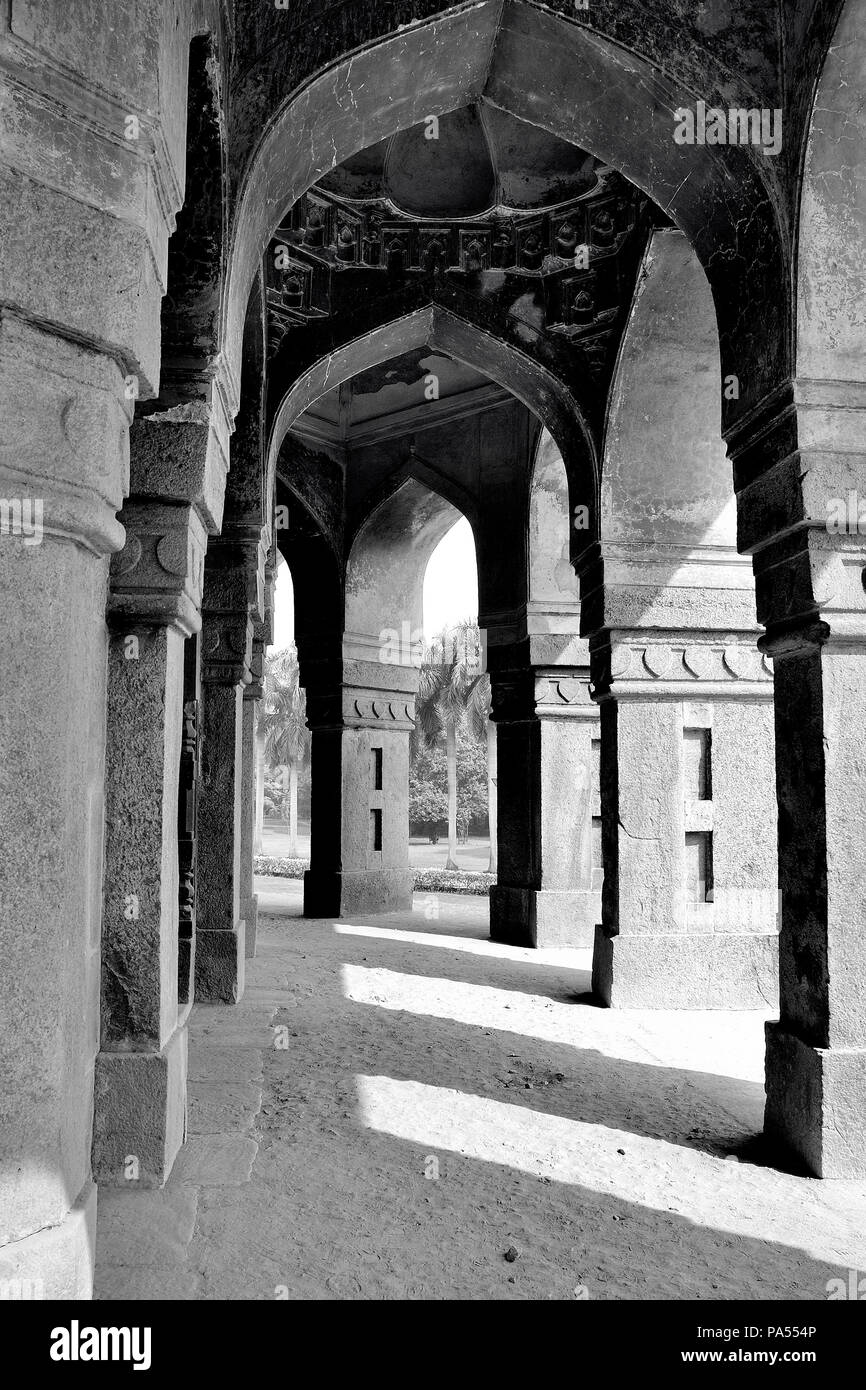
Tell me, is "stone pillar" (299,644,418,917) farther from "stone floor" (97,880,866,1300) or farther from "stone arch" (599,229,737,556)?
"stone arch" (599,229,737,556)

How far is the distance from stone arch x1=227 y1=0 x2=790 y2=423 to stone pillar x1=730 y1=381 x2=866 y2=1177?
37 cm

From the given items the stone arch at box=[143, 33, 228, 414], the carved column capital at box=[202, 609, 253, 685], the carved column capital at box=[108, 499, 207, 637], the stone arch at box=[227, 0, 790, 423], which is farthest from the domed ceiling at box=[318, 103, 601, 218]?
the carved column capital at box=[108, 499, 207, 637]

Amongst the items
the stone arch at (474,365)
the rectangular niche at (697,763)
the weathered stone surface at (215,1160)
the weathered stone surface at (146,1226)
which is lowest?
the weathered stone surface at (215,1160)

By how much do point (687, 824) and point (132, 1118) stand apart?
4322 millimetres

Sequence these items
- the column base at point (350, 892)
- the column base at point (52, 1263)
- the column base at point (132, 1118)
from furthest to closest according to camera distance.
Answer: the column base at point (350, 892) → the column base at point (132, 1118) → the column base at point (52, 1263)

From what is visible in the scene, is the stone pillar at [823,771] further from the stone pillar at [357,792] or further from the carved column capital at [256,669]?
the stone pillar at [357,792]

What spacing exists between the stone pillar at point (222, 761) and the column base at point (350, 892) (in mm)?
4333

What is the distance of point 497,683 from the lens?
9.84 meters

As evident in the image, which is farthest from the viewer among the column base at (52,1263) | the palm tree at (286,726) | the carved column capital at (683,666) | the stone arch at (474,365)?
the palm tree at (286,726)

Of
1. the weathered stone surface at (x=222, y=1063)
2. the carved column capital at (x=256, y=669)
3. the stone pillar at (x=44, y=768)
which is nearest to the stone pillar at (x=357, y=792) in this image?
the carved column capital at (x=256, y=669)

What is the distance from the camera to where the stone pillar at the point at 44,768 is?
2049mm

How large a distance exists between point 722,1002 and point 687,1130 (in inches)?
98.1

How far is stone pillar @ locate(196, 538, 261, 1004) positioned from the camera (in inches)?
257
